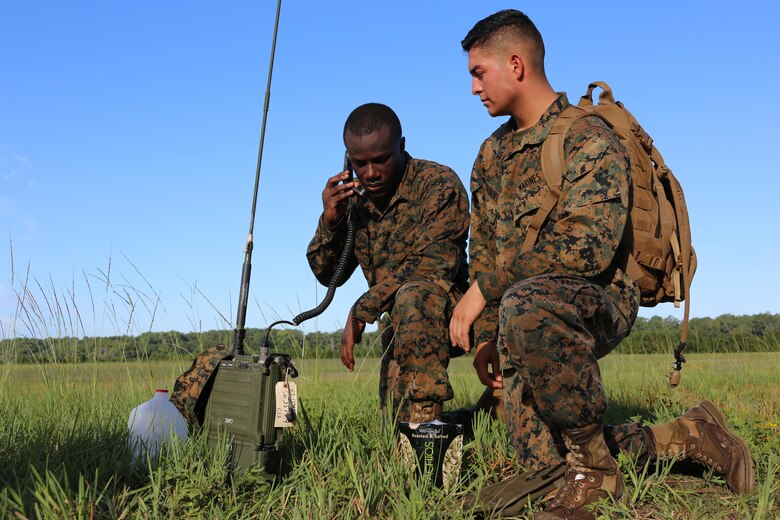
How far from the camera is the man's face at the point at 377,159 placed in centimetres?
475

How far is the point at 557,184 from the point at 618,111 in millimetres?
671

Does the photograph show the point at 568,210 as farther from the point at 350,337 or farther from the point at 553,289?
the point at 350,337

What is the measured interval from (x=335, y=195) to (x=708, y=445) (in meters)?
2.74

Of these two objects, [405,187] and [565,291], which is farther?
[405,187]

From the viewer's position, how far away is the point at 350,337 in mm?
4551

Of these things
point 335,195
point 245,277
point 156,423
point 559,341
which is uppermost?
point 335,195

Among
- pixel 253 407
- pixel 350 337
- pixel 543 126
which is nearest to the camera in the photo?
pixel 253 407

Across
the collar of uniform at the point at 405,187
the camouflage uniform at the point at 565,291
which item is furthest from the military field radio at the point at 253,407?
the collar of uniform at the point at 405,187

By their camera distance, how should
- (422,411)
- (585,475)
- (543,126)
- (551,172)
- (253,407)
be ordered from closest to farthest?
(585,475) < (253,407) < (551,172) < (543,126) < (422,411)

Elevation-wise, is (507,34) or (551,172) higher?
(507,34)

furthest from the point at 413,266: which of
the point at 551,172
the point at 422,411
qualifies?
the point at 551,172

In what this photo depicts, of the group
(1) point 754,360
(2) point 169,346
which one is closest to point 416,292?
(2) point 169,346

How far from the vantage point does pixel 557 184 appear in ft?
12.1

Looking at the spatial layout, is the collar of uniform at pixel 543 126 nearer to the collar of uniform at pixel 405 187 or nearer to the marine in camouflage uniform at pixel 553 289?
the marine in camouflage uniform at pixel 553 289
